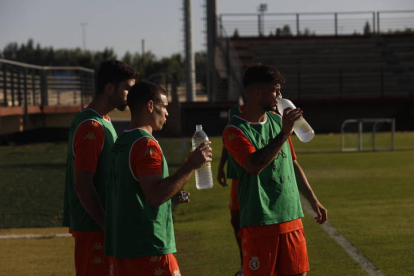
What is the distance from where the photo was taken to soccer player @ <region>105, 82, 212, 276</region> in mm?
3719

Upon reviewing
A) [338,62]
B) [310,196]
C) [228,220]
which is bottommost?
[228,220]

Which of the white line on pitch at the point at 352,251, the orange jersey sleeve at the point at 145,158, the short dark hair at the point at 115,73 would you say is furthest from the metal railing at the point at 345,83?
the orange jersey sleeve at the point at 145,158

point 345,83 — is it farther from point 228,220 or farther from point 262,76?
point 262,76

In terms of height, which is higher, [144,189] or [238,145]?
[238,145]

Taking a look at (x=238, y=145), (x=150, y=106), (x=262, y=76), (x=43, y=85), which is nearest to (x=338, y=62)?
(x=43, y=85)

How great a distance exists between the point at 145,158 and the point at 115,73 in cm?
96

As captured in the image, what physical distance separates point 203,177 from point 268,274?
0.72 metres

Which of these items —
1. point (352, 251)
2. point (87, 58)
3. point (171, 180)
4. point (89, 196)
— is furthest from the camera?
point (87, 58)

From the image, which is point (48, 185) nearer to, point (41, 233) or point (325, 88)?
point (41, 233)

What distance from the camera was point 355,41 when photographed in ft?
135

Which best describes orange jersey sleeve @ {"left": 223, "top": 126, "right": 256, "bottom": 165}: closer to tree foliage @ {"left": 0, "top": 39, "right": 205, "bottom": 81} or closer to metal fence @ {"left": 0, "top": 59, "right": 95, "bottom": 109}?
metal fence @ {"left": 0, "top": 59, "right": 95, "bottom": 109}

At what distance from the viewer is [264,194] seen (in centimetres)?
462

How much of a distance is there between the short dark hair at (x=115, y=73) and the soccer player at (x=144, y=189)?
1.92 feet

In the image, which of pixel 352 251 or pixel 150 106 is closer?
pixel 150 106
